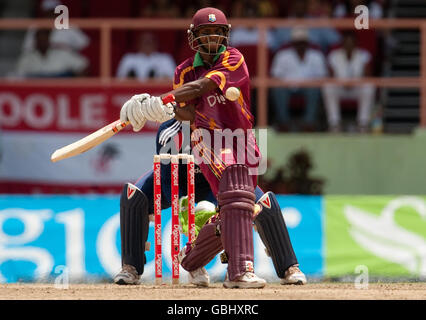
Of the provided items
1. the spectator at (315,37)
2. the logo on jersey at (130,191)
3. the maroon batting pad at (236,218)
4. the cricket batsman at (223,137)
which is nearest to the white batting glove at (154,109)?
the cricket batsman at (223,137)

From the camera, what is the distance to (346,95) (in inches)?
504

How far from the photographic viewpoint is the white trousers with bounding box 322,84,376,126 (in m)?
12.5

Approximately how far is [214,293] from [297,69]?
252 inches

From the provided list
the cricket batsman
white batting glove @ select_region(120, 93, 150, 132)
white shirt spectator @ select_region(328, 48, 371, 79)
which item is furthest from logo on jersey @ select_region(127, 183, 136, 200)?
white shirt spectator @ select_region(328, 48, 371, 79)

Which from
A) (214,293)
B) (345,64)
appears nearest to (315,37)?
(345,64)

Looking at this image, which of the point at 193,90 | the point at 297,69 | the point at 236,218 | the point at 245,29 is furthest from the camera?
the point at 245,29

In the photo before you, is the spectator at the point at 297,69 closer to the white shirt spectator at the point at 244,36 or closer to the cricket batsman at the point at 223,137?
the white shirt spectator at the point at 244,36

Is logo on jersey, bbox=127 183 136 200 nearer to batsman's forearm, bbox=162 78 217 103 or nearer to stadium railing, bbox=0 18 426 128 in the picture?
batsman's forearm, bbox=162 78 217 103

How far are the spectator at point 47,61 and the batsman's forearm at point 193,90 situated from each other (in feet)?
18.7

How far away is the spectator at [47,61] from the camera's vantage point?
12.6 metres

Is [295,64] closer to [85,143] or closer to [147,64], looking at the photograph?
[147,64]

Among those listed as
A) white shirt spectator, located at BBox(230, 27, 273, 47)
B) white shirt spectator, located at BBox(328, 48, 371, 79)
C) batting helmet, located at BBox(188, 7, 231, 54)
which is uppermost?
white shirt spectator, located at BBox(230, 27, 273, 47)

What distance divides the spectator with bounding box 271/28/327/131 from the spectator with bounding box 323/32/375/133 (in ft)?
0.50
